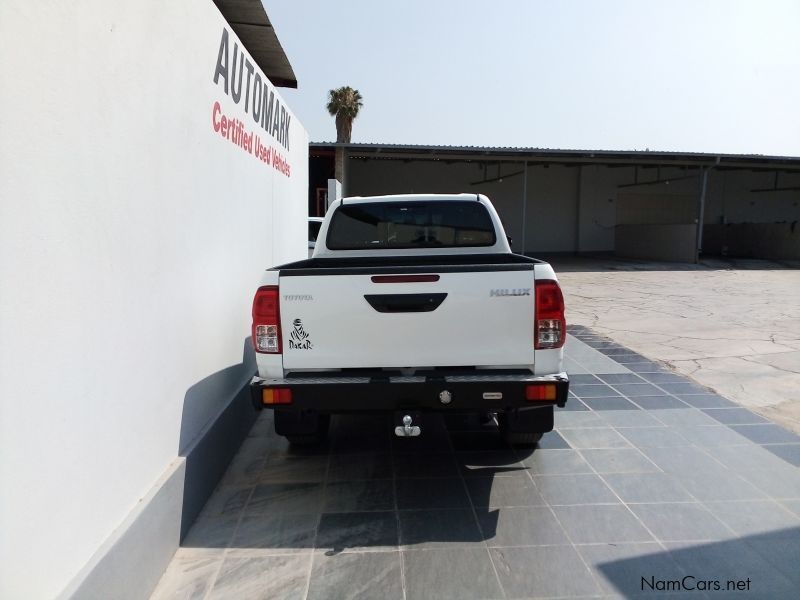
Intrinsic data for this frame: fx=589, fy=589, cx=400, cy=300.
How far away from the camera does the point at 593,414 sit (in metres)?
5.46

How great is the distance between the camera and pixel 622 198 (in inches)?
1226

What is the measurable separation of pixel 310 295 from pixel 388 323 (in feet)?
1.56

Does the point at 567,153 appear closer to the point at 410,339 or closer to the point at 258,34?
the point at 258,34

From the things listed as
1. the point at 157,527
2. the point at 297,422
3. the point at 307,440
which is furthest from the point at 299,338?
the point at 307,440

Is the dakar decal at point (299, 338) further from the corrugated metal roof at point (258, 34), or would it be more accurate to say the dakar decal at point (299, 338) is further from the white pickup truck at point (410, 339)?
the corrugated metal roof at point (258, 34)

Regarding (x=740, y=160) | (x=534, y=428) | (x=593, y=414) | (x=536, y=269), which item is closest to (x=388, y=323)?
(x=536, y=269)

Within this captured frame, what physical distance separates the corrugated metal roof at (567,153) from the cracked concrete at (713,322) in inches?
167

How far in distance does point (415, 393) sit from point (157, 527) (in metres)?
1.50

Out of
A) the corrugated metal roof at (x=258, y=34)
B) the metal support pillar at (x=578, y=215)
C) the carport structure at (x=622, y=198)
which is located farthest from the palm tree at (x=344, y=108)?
the corrugated metal roof at (x=258, y=34)

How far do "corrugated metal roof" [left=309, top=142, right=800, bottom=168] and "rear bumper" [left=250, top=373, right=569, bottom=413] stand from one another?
16735mm

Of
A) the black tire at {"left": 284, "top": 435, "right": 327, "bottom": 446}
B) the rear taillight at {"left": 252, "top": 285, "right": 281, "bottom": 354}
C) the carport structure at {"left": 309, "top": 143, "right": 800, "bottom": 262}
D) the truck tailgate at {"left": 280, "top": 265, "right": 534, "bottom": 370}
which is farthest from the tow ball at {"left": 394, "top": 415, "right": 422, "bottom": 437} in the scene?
the carport structure at {"left": 309, "top": 143, "right": 800, "bottom": 262}

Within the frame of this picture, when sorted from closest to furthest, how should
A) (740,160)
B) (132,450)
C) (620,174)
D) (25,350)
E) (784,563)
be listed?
(25,350) → (132,450) → (784,563) → (740,160) → (620,174)

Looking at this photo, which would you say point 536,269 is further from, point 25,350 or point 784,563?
point 25,350

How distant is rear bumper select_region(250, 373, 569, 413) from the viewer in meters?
3.37
